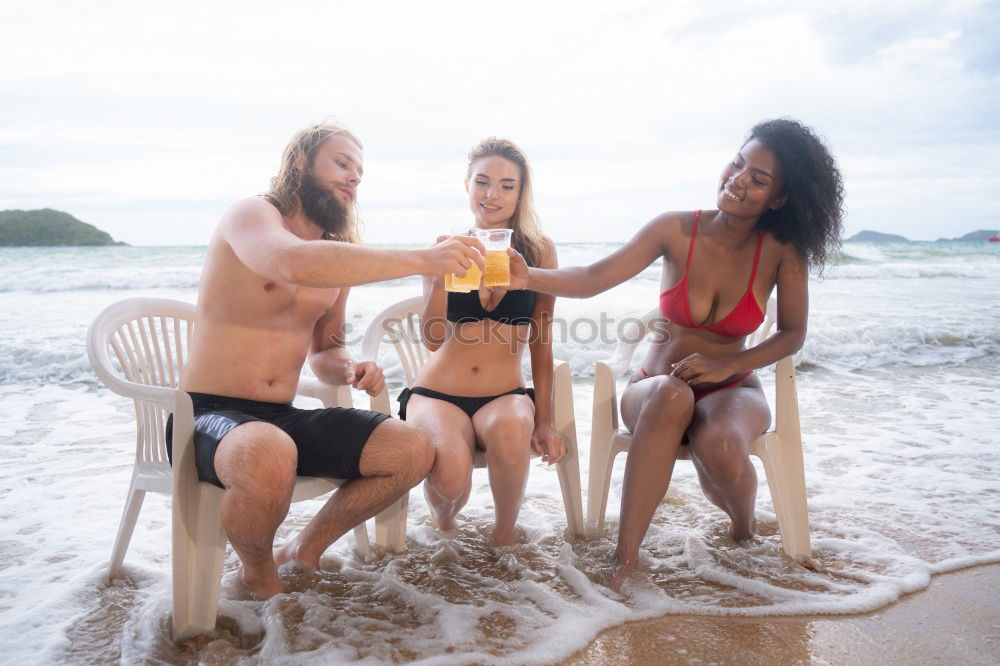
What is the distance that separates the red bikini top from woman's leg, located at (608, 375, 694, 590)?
0.39 meters

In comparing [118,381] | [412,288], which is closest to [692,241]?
[118,381]

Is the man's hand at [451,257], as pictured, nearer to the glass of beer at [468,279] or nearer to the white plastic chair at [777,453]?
the glass of beer at [468,279]

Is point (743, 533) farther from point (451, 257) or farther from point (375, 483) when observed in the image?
point (451, 257)

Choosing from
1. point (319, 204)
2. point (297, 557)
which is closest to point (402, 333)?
point (319, 204)

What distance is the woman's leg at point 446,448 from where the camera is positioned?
266cm

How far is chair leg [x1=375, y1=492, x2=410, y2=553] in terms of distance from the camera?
291cm

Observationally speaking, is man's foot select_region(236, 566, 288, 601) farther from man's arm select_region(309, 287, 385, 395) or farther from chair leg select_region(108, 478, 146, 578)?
man's arm select_region(309, 287, 385, 395)

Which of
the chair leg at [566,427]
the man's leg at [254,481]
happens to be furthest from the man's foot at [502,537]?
the man's leg at [254,481]

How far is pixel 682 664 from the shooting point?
6.80 feet

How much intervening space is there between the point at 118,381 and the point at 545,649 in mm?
1608

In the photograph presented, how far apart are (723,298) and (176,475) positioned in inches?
86.5

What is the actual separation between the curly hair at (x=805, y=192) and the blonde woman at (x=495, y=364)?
100 cm

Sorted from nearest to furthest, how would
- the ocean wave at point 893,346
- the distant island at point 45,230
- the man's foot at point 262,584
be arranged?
1. the man's foot at point 262,584
2. the ocean wave at point 893,346
3. the distant island at point 45,230

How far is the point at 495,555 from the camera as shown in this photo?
291cm
